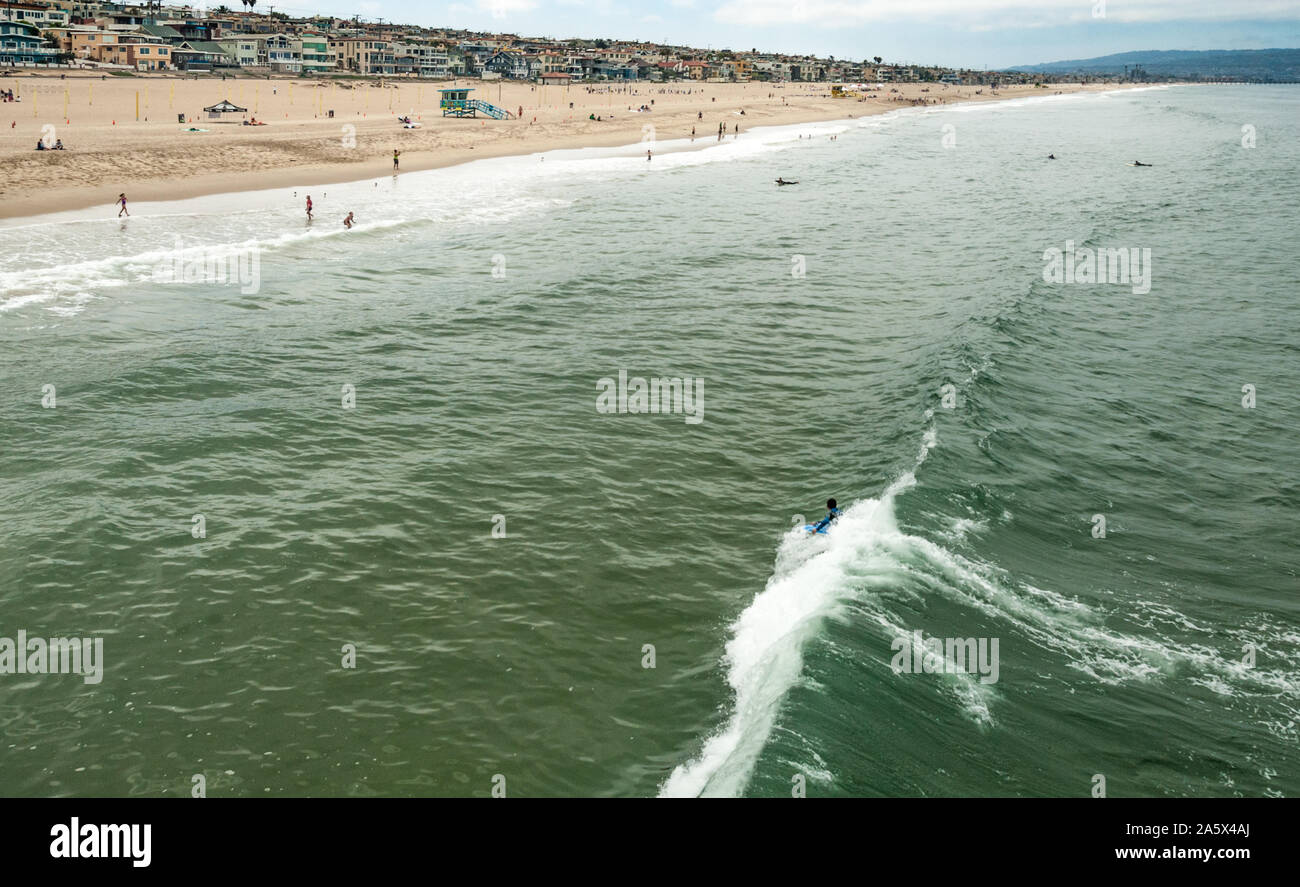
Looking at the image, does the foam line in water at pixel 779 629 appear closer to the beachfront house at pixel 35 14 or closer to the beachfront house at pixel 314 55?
the beachfront house at pixel 35 14

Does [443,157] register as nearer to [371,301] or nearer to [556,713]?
[371,301]

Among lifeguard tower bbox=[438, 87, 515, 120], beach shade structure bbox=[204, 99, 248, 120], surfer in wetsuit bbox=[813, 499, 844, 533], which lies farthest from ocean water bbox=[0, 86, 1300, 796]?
lifeguard tower bbox=[438, 87, 515, 120]

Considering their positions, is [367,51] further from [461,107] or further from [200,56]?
[461,107]

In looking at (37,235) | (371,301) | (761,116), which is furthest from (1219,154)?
(37,235)

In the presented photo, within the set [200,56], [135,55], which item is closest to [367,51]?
[200,56]

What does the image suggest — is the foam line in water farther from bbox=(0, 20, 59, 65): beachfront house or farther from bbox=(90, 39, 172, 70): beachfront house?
bbox=(90, 39, 172, 70): beachfront house

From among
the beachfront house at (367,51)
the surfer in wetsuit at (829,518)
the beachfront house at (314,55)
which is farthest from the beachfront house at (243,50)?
the surfer in wetsuit at (829,518)
